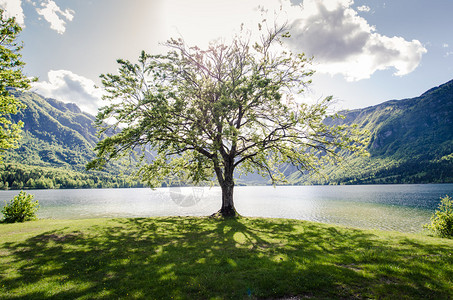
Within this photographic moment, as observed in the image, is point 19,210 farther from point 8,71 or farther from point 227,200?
point 227,200

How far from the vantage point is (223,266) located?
34.0 feet

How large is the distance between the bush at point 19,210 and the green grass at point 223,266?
10.4 metres

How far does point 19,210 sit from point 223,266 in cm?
2695

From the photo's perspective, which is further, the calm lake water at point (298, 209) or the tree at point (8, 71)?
the calm lake water at point (298, 209)

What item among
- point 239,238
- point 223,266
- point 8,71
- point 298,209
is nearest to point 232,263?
point 223,266

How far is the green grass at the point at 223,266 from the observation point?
793cm

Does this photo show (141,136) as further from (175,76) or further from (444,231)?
(444,231)

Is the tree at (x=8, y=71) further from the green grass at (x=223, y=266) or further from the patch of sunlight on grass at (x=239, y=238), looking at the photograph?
the patch of sunlight on grass at (x=239, y=238)

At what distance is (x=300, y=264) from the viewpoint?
10156mm

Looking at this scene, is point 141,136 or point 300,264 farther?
point 141,136

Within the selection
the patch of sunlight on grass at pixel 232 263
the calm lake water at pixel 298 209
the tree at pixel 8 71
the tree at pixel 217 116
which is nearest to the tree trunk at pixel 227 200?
the tree at pixel 217 116

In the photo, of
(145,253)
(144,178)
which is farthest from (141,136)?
(145,253)

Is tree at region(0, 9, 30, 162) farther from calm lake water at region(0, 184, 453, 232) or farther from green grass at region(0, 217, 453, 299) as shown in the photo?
calm lake water at region(0, 184, 453, 232)

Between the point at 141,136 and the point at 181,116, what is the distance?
4.43m
